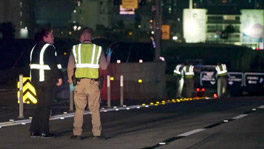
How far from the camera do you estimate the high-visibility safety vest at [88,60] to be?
44.6 feet

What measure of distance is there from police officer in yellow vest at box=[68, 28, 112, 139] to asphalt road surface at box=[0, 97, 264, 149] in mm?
384

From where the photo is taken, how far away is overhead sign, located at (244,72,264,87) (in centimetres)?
5178

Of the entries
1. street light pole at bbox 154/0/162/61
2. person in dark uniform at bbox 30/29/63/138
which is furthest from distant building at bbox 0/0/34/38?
person in dark uniform at bbox 30/29/63/138

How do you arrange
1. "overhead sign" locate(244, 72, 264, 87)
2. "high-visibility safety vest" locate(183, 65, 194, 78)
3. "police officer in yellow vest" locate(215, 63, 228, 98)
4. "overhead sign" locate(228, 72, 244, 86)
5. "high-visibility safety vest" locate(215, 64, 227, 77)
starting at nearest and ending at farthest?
"high-visibility safety vest" locate(215, 64, 227, 77), "police officer in yellow vest" locate(215, 63, 228, 98), "high-visibility safety vest" locate(183, 65, 194, 78), "overhead sign" locate(244, 72, 264, 87), "overhead sign" locate(228, 72, 244, 86)

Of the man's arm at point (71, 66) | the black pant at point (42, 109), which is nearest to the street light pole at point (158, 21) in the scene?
the black pant at point (42, 109)

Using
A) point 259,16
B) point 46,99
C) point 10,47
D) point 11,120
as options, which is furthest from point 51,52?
point 259,16

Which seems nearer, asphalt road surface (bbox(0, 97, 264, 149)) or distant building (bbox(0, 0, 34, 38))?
asphalt road surface (bbox(0, 97, 264, 149))

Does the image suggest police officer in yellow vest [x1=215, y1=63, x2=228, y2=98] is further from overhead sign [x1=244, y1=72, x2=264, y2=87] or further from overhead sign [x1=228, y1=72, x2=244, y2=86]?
overhead sign [x1=228, y1=72, x2=244, y2=86]

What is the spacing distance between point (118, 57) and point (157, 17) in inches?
1076

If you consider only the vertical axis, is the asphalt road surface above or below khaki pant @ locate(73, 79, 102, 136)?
below

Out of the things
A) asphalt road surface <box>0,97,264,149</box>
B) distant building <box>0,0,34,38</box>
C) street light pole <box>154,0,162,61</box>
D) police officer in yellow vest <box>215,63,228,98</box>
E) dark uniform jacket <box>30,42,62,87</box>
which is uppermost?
distant building <box>0,0,34,38</box>

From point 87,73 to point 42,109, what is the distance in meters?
1.27

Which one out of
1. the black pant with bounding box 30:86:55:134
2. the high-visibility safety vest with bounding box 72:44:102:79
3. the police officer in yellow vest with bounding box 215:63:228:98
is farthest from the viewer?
the police officer in yellow vest with bounding box 215:63:228:98

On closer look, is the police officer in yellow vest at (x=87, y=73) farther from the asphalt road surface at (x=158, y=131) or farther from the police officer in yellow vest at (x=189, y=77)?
the police officer in yellow vest at (x=189, y=77)
